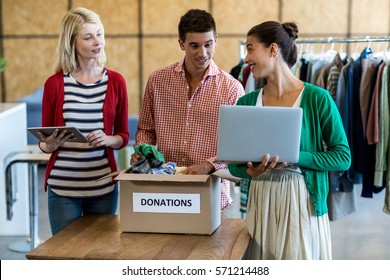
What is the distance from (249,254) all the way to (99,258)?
0.51 meters

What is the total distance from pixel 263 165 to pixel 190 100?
2.02ft

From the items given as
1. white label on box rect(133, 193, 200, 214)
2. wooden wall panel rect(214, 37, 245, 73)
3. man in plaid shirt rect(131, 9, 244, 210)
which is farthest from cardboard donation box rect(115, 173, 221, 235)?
wooden wall panel rect(214, 37, 245, 73)

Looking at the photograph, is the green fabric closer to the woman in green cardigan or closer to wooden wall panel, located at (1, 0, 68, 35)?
the woman in green cardigan

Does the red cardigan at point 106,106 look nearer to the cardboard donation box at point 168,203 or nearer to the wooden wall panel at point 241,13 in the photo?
the cardboard donation box at point 168,203

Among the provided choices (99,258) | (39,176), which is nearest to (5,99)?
(39,176)

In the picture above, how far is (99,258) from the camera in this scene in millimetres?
2164

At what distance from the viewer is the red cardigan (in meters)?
2.68

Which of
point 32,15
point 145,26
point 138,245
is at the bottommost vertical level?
point 138,245

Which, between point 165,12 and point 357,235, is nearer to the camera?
point 357,235

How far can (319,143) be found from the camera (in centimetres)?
224

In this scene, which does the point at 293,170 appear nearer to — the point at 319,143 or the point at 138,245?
the point at 319,143

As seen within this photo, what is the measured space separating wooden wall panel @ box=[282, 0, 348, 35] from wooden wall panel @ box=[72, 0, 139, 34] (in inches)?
67.3

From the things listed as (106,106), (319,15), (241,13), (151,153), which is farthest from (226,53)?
(151,153)

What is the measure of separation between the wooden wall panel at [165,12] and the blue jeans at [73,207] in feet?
17.5
